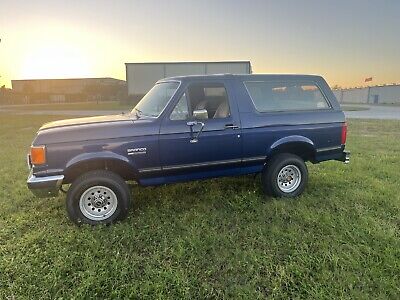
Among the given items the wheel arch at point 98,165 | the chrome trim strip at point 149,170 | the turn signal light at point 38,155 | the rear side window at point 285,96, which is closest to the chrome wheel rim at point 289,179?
the rear side window at point 285,96

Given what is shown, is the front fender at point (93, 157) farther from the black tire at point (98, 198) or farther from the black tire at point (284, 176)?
the black tire at point (284, 176)

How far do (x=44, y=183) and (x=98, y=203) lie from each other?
2.27 feet

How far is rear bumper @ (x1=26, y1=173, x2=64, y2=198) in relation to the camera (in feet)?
11.5

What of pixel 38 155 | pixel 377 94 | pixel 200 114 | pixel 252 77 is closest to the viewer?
pixel 38 155

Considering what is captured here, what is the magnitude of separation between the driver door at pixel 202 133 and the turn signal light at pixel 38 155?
4.66 feet

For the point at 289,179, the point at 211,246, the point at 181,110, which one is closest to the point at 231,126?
the point at 181,110

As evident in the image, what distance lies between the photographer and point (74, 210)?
3705mm

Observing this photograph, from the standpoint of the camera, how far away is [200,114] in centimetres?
392

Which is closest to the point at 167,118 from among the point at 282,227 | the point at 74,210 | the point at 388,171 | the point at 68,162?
the point at 68,162

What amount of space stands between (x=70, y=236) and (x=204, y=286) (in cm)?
177

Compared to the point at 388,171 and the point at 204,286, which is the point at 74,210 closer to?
the point at 204,286

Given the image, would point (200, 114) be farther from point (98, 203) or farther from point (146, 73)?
point (146, 73)

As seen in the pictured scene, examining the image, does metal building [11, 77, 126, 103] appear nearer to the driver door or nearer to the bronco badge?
the driver door

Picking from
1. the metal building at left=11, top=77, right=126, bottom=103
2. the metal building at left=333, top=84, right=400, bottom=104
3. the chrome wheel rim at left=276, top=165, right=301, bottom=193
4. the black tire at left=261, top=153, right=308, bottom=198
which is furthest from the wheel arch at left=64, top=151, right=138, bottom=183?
the metal building at left=11, top=77, right=126, bottom=103
